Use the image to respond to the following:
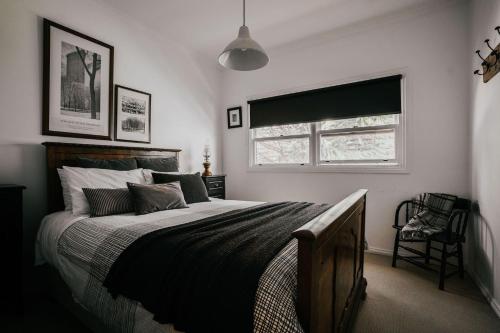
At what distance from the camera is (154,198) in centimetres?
209

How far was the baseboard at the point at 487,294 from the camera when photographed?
6.09 ft

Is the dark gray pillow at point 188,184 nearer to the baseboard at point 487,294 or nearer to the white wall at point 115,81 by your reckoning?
the white wall at point 115,81

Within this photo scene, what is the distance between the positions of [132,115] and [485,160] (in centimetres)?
368

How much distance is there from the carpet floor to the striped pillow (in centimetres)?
79

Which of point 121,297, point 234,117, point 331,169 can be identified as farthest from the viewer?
point 234,117

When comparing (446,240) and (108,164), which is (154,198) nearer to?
(108,164)

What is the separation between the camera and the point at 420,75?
285cm

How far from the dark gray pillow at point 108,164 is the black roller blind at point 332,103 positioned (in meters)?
2.07

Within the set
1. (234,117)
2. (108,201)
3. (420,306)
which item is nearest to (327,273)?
(420,306)

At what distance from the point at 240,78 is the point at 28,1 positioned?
2.73m

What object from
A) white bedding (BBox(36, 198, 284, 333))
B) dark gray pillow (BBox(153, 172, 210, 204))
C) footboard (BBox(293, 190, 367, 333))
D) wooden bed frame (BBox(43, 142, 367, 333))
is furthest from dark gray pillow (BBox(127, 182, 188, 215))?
footboard (BBox(293, 190, 367, 333))

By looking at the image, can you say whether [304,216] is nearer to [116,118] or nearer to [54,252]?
[54,252]

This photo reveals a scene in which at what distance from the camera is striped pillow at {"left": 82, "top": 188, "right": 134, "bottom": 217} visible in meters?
1.90

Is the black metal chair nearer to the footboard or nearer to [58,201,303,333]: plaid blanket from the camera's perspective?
the footboard
